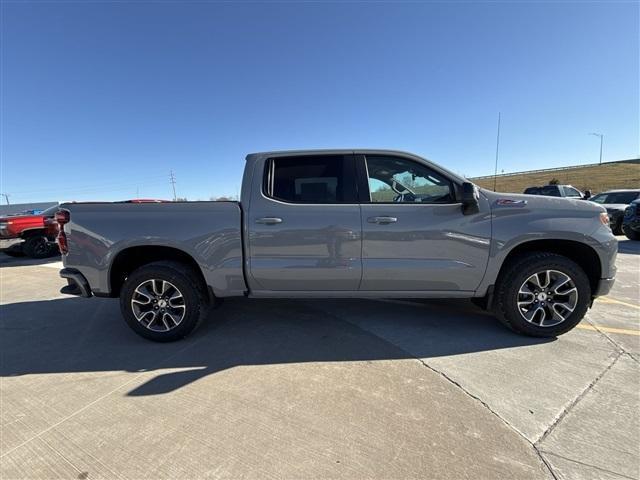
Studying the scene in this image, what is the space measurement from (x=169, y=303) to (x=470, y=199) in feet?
10.7

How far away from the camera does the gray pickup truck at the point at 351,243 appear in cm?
339

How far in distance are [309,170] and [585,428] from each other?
307 cm

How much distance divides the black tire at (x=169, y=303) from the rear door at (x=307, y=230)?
66cm

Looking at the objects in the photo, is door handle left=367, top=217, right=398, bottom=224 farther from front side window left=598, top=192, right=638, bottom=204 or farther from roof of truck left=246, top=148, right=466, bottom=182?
front side window left=598, top=192, right=638, bottom=204

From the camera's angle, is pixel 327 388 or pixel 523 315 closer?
pixel 327 388

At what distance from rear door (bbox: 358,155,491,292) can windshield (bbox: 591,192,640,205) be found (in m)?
12.1

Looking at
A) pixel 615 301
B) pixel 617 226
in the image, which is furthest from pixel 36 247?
pixel 617 226

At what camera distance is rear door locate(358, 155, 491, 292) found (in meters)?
3.39

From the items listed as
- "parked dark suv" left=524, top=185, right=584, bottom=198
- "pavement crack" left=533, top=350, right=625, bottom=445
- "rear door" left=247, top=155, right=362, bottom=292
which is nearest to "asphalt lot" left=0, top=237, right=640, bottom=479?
"pavement crack" left=533, top=350, right=625, bottom=445

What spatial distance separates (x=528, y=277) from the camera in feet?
11.2

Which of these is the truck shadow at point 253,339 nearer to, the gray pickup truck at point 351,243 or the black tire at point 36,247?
the gray pickup truck at point 351,243

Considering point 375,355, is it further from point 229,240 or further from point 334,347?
point 229,240

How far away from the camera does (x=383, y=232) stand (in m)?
3.39

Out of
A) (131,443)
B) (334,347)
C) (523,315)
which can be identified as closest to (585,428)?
(523,315)
